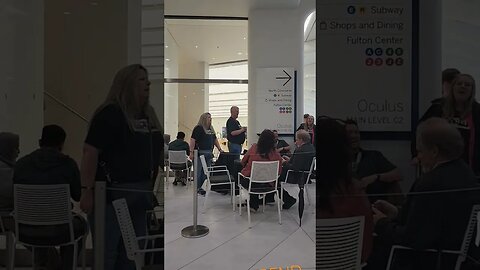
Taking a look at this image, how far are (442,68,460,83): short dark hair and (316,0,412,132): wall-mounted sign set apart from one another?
0.15 metres

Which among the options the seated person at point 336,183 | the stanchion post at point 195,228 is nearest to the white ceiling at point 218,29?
the stanchion post at point 195,228

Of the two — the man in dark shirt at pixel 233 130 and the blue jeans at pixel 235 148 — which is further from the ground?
the man in dark shirt at pixel 233 130

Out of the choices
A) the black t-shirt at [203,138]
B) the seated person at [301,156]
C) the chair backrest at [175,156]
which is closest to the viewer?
the chair backrest at [175,156]

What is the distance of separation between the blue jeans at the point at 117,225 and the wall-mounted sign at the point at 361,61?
31.1 inches

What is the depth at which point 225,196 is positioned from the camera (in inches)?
110

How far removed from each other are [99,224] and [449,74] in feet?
5.02

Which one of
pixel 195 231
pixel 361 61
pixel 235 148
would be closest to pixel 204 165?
pixel 235 148

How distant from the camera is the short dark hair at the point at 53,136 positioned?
113 cm

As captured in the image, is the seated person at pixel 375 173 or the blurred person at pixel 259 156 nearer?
the seated person at pixel 375 173

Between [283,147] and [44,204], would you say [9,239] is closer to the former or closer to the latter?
[44,204]

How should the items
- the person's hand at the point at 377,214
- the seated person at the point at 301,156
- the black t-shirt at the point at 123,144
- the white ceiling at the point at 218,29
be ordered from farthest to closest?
the white ceiling at the point at 218,29 < the seated person at the point at 301,156 < the person's hand at the point at 377,214 < the black t-shirt at the point at 123,144

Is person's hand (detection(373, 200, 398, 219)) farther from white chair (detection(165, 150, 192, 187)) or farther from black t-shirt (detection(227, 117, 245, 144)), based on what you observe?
black t-shirt (detection(227, 117, 245, 144))

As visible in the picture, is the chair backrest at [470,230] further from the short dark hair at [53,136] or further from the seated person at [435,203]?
the short dark hair at [53,136]

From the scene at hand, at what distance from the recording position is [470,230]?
47.6 inches
